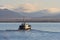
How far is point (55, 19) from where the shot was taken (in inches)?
2682

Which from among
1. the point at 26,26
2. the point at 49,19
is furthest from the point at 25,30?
the point at 49,19

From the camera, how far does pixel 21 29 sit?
48594mm

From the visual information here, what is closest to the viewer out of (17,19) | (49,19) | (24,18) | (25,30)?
(25,30)

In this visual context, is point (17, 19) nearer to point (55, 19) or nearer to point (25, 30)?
point (55, 19)

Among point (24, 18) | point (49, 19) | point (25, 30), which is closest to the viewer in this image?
point (25, 30)

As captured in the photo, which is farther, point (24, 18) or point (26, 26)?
point (24, 18)

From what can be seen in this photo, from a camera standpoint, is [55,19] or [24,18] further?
[55,19]

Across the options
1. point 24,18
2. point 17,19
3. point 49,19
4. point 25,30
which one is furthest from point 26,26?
point 49,19

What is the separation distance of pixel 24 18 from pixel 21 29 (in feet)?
38.4

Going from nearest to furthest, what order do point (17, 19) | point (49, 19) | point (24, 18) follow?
point (24, 18)
point (17, 19)
point (49, 19)

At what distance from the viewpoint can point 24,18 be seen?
60156 mm

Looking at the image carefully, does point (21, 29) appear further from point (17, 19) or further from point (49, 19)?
point (49, 19)

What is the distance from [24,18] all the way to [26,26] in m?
11.7

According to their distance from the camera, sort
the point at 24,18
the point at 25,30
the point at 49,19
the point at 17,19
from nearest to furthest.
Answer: the point at 25,30
the point at 24,18
the point at 17,19
the point at 49,19
